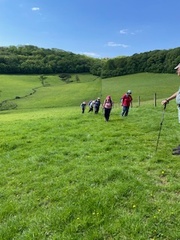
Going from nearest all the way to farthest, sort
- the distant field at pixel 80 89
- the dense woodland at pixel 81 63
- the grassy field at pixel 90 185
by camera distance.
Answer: the grassy field at pixel 90 185 → the distant field at pixel 80 89 → the dense woodland at pixel 81 63

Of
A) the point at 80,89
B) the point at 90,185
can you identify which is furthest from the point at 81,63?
the point at 90,185

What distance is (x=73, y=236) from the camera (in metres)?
5.11

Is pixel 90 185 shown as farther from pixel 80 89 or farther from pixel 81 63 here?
pixel 81 63

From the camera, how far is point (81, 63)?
132m

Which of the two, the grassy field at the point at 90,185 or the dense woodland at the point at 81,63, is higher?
the dense woodland at the point at 81,63

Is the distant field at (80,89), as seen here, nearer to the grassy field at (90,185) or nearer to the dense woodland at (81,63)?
the dense woodland at (81,63)

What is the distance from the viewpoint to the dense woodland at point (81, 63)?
320ft

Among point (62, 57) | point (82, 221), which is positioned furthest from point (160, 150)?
point (62, 57)

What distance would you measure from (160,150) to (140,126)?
526 cm

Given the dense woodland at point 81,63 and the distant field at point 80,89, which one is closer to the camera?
the distant field at point 80,89

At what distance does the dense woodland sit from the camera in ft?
320

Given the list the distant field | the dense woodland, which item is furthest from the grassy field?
the dense woodland

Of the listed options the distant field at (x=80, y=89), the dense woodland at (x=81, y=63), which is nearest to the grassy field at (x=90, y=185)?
the distant field at (x=80, y=89)

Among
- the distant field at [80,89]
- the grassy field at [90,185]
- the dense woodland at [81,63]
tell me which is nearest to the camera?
the grassy field at [90,185]
